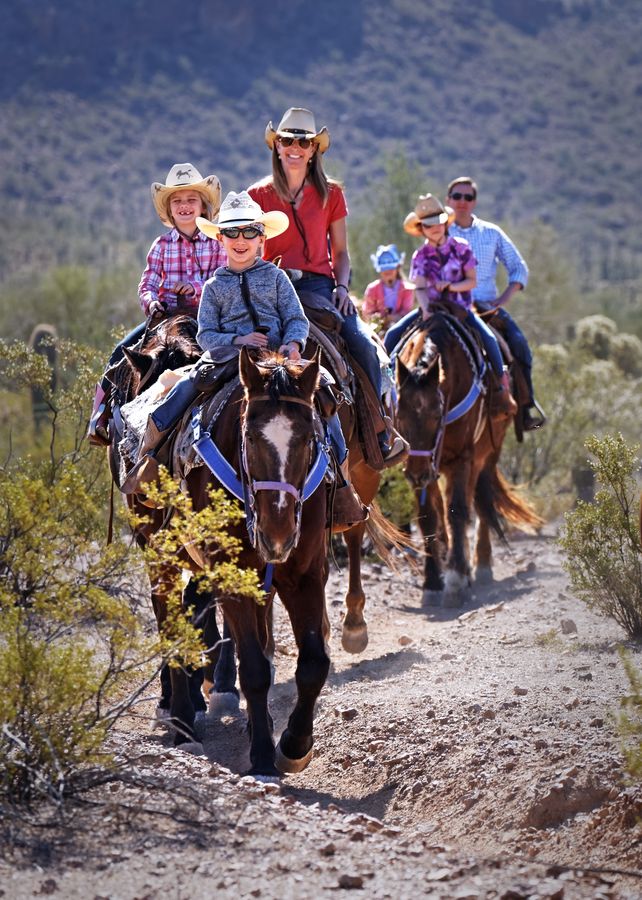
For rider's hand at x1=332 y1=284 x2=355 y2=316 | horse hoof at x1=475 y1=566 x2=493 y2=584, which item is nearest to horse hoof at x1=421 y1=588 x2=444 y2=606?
horse hoof at x1=475 y1=566 x2=493 y2=584

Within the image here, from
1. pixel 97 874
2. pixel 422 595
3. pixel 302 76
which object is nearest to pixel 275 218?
pixel 97 874

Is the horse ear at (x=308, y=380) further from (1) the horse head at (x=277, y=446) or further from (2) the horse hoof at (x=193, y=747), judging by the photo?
(2) the horse hoof at (x=193, y=747)

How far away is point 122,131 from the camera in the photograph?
83125 millimetres

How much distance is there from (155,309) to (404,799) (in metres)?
3.89

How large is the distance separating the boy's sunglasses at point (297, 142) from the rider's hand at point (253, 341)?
2208 millimetres

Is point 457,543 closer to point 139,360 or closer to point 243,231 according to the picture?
point 139,360

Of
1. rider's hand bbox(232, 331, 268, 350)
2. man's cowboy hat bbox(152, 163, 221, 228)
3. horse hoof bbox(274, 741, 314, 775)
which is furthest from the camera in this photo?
man's cowboy hat bbox(152, 163, 221, 228)

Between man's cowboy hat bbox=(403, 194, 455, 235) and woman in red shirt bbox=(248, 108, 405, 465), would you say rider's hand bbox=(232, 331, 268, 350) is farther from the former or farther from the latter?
man's cowboy hat bbox=(403, 194, 455, 235)

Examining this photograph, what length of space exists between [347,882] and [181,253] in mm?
5433

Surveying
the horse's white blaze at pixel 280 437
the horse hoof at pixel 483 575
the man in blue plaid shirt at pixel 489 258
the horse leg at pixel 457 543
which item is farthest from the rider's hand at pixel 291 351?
the man in blue plaid shirt at pixel 489 258

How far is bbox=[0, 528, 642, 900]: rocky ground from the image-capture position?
5441mm

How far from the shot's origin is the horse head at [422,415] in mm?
12055

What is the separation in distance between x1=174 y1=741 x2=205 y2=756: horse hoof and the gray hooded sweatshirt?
2334 mm

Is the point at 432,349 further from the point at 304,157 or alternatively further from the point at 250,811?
the point at 250,811
